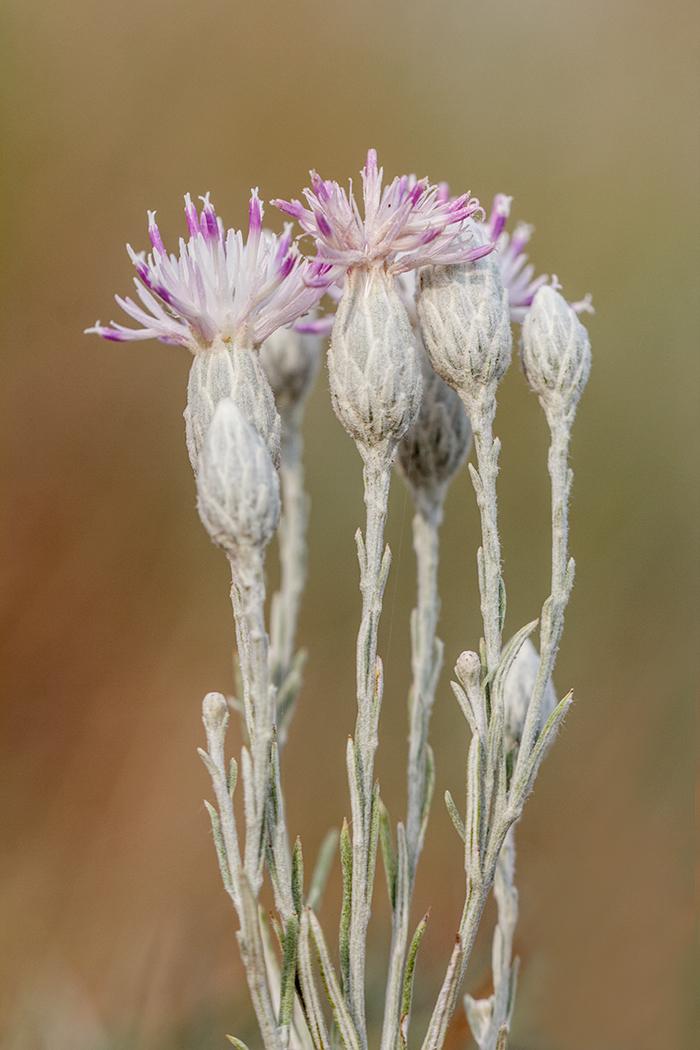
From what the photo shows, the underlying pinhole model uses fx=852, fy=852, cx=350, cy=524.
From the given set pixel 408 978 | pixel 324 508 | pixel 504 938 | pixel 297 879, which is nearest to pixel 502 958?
pixel 504 938

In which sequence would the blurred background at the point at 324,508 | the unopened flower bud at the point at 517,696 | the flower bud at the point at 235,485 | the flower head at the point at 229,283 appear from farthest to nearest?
the blurred background at the point at 324,508
the unopened flower bud at the point at 517,696
the flower head at the point at 229,283
the flower bud at the point at 235,485

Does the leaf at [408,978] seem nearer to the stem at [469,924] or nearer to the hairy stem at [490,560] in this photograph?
the stem at [469,924]

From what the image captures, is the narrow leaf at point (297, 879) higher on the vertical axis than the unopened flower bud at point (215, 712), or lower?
lower

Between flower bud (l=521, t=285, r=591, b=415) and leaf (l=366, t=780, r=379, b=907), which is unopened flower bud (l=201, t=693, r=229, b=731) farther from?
flower bud (l=521, t=285, r=591, b=415)

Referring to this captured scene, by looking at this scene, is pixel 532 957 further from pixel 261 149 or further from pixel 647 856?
pixel 261 149

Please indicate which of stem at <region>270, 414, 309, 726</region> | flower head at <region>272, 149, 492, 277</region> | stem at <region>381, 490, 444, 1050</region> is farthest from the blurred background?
flower head at <region>272, 149, 492, 277</region>

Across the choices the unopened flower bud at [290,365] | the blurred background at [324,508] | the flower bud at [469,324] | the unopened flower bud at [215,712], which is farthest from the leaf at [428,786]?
the blurred background at [324,508]

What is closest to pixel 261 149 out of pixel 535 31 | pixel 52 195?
pixel 52 195
